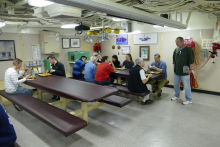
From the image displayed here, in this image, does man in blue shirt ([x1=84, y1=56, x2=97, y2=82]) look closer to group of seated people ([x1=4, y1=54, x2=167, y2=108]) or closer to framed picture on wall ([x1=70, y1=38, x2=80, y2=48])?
group of seated people ([x1=4, y1=54, x2=167, y2=108])

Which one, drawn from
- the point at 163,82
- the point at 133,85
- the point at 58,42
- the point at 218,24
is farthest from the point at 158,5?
the point at 58,42

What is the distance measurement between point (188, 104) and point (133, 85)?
5.78ft

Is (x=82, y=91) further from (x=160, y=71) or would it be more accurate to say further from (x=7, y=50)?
(x=7, y=50)

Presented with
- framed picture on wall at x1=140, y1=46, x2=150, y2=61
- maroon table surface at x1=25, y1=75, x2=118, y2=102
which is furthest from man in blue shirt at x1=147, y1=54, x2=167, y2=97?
maroon table surface at x1=25, y1=75, x2=118, y2=102

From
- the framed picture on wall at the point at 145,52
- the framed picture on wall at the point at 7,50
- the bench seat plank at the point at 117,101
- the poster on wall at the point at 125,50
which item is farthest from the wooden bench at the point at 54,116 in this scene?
the poster on wall at the point at 125,50

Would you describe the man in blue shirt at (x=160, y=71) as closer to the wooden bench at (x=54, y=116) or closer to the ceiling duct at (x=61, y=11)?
the ceiling duct at (x=61, y=11)

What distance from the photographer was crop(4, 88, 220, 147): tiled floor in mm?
2853

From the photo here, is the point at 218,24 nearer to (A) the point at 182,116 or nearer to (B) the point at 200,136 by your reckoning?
(A) the point at 182,116

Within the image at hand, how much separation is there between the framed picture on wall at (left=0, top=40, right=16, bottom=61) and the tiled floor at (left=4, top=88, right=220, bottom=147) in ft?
6.91

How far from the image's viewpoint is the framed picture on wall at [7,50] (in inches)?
222

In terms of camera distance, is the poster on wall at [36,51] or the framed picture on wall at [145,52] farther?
the framed picture on wall at [145,52]

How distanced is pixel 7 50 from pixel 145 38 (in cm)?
544

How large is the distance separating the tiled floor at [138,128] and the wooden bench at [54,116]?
0.54 meters

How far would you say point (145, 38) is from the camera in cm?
689
